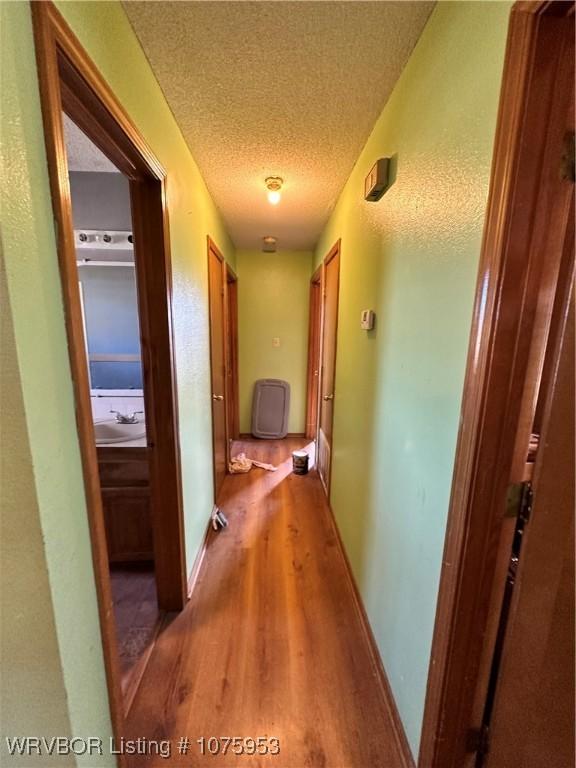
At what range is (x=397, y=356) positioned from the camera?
4.20 feet

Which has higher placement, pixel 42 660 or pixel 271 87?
pixel 271 87

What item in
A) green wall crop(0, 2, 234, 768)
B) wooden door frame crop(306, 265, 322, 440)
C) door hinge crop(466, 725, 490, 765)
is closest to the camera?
green wall crop(0, 2, 234, 768)

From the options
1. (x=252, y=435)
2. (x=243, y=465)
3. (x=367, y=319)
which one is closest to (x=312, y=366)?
(x=252, y=435)

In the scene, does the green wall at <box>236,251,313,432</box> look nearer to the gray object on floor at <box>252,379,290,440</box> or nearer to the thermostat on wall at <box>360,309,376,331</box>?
the gray object on floor at <box>252,379,290,440</box>

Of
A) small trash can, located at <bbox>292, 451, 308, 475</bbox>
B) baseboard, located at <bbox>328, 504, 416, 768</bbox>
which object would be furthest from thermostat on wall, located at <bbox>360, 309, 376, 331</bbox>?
small trash can, located at <bbox>292, 451, 308, 475</bbox>

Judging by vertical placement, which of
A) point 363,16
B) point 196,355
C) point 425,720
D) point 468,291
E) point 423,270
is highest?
point 363,16

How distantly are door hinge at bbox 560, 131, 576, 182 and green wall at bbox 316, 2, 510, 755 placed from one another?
14cm

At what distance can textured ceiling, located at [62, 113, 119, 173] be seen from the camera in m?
1.56

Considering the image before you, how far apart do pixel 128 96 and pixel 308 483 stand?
9.73 ft

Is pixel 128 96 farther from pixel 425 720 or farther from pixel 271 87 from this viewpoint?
pixel 425 720

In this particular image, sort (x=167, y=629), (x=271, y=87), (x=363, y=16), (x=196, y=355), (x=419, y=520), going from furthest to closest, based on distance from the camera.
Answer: (x=196, y=355) < (x=167, y=629) < (x=271, y=87) < (x=419, y=520) < (x=363, y=16)

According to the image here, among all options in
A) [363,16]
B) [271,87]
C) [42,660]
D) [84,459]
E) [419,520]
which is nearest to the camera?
[42,660]

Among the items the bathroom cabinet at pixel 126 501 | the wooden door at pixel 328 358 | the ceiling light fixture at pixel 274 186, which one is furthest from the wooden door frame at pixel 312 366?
the bathroom cabinet at pixel 126 501

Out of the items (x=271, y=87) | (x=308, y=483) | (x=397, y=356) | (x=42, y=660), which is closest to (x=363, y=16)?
(x=271, y=87)
